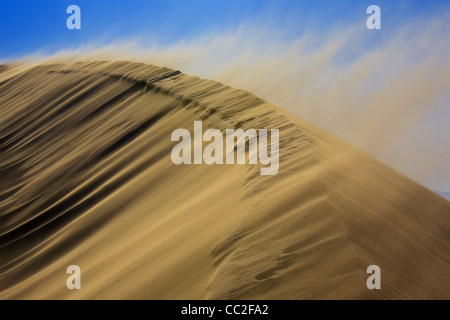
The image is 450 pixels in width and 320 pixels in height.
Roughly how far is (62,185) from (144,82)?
280 cm

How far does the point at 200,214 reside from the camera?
176 inches

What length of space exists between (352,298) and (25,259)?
406 cm

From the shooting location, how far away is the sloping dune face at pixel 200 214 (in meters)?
3.47

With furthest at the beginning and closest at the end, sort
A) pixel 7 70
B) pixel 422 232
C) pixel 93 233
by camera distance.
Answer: pixel 7 70 < pixel 93 233 < pixel 422 232

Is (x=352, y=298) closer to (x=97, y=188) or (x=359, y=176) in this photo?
(x=359, y=176)

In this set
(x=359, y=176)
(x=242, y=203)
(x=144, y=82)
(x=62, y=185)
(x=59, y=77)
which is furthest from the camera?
(x=59, y=77)

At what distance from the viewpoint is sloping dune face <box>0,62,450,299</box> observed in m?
3.47

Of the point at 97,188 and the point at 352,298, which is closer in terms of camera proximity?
the point at 352,298

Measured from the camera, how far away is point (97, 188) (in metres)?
6.55

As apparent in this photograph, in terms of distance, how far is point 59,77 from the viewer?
11516mm

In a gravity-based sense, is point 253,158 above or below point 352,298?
above

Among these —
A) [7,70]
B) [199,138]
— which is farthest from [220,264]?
[7,70]

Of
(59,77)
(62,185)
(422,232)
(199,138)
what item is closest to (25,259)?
(62,185)
